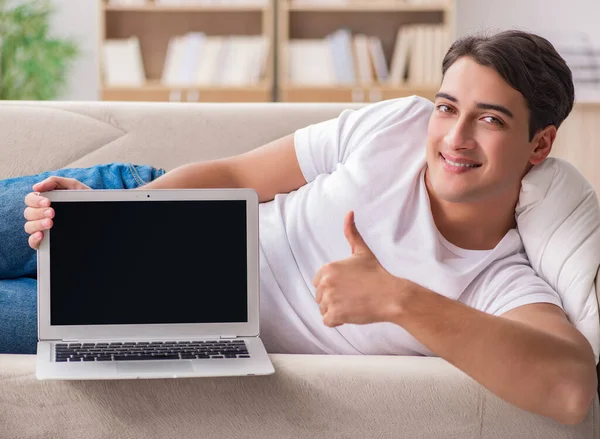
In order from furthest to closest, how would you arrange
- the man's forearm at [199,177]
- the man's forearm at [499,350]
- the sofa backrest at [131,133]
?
the sofa backrest at [131,133] < the man's forearm at [199,177] < the man's forearm at [499,350]

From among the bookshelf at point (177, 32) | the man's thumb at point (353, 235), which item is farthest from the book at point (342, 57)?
the man's thumb at point (353, 235)

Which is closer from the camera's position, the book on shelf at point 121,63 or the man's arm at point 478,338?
the man's arm at point 478,338

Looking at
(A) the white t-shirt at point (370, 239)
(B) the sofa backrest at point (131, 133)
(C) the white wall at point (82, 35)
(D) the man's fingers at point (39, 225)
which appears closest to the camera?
(D) the man's fingers at point (39, 225)

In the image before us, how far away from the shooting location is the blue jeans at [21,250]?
1.36 m

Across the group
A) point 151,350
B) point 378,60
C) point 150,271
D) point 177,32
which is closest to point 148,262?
point 150,271

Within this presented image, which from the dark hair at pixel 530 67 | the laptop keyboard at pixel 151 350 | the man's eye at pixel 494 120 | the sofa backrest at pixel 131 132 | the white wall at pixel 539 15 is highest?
the white wall at pixel 539 15

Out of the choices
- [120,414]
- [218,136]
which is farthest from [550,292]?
[218,136]

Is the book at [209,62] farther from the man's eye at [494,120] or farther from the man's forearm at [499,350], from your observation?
the man's forearm at [499,350]

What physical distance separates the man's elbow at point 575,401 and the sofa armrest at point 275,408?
0.07 feet

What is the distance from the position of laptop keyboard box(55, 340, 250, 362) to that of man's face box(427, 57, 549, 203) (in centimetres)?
43

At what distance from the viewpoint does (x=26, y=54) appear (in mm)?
4203

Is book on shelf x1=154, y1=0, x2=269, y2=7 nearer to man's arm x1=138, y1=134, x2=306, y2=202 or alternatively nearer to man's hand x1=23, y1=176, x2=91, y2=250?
man's arm x1=138, y1=134, x2=306, y2=202

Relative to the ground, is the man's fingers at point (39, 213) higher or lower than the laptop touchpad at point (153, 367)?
higher

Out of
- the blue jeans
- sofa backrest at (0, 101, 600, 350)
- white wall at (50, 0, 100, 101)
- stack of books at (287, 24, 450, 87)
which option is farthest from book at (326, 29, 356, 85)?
the blue jeans
